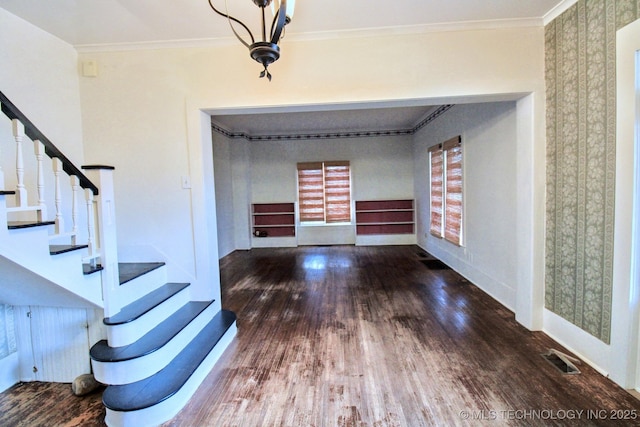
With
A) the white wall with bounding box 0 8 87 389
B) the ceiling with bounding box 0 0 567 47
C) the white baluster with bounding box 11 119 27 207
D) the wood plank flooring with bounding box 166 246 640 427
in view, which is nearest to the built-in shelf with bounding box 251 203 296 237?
the wood plank flooring with bounding box 166 246 640 427

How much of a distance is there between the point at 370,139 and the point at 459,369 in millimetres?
5521

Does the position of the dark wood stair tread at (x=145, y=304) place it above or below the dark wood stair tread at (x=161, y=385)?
above

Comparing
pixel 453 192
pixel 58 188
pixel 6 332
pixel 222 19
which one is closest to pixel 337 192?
pixel 453 192

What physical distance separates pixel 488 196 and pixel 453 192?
1.04 m

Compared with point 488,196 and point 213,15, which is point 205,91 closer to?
point 213,15

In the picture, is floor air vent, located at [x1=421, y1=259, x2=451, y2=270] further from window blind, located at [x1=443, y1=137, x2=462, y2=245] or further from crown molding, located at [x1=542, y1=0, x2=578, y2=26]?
crown molding, located at [x1=542, y1=0, x2=578, y2=26]

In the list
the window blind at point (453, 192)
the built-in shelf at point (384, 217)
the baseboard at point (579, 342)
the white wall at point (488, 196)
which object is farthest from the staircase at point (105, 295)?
the built-in shelf at point (384, 217)

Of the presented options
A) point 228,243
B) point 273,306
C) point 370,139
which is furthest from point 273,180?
point 273,306

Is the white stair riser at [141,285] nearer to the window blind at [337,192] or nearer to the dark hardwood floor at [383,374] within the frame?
the dark hardwood floor at [383,374]

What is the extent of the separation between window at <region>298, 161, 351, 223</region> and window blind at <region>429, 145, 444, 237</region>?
2.03 meters

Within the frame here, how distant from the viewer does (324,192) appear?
7.00 metres

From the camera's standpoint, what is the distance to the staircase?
1.68 m

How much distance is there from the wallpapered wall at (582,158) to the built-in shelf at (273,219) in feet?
17.2

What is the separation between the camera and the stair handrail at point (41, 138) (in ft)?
5.22
